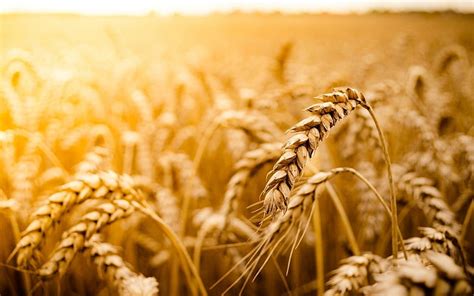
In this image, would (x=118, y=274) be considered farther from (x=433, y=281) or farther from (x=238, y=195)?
(x=433, y=281)

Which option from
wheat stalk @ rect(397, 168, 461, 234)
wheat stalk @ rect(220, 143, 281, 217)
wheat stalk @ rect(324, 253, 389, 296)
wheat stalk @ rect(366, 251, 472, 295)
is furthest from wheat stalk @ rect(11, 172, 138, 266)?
wheat stalk @ rect(397, 168, 461, 234)

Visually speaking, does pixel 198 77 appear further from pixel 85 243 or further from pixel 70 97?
pixel 85 243

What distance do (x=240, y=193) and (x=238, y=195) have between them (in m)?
0.01

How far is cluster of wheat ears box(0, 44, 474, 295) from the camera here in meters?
0.84

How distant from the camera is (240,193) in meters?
1.20

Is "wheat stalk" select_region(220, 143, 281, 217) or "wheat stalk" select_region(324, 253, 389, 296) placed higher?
"wheat stalk" select_region(220, 143, 281, 217)

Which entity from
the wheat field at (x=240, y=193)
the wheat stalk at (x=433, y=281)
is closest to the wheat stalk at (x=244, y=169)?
the wheat field at (x=240, y=193)

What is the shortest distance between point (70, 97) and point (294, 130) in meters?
2.09

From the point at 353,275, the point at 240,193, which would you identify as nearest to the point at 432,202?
the point at 353,275

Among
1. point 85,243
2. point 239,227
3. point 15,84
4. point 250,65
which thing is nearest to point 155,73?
point 250,65

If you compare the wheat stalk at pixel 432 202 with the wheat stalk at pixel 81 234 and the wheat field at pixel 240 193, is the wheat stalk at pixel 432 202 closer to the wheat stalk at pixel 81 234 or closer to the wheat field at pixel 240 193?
the wheat field at pixel 240 193

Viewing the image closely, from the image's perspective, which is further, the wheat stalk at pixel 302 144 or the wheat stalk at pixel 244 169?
the wheat stalk at pixel 244 169

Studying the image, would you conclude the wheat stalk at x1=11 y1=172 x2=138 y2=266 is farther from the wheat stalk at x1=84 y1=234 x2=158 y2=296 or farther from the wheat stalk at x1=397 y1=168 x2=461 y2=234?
the wheat stalk at x1=397 y1=168 x2=461 y2=234

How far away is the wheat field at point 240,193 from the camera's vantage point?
0.84 m
